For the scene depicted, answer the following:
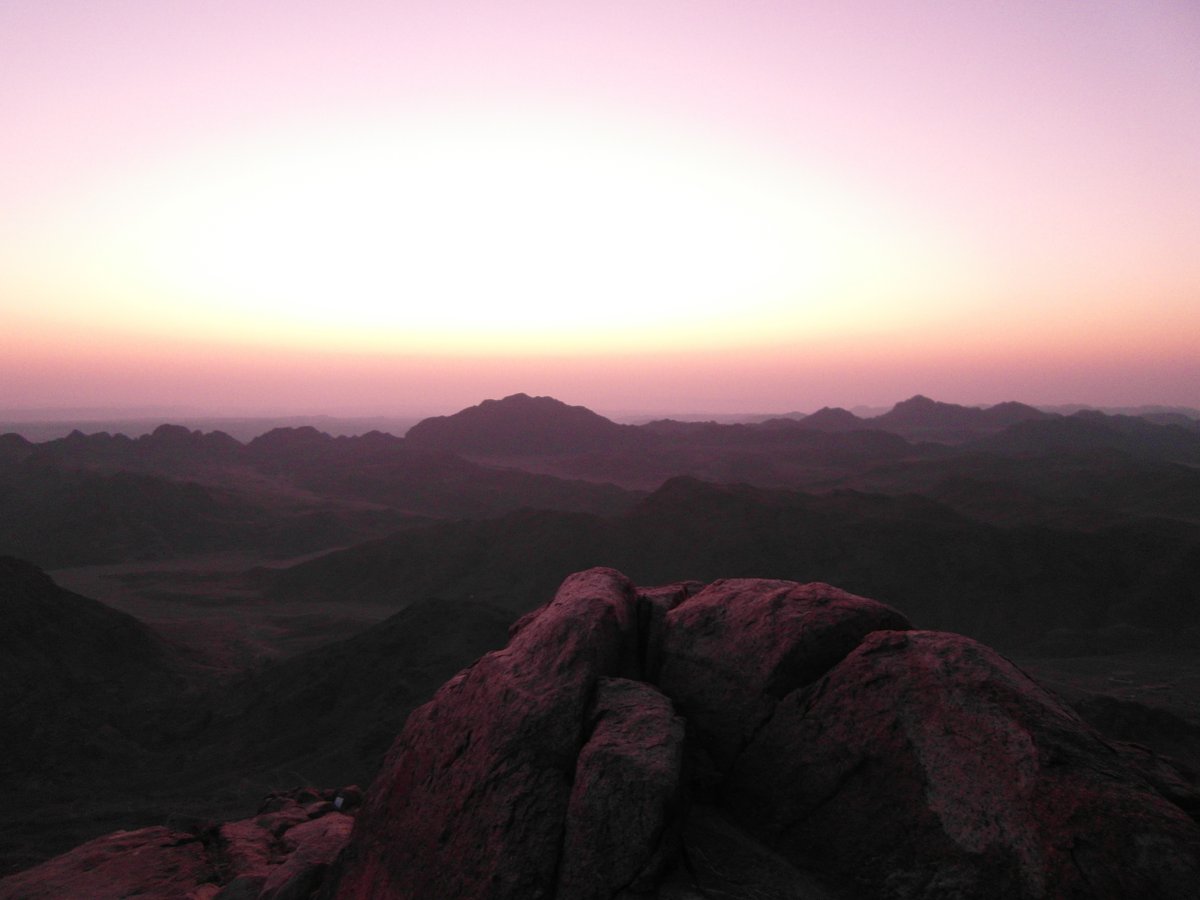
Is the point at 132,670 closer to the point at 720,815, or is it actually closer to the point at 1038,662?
the point at 720,815

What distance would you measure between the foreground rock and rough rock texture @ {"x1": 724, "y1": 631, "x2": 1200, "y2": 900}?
0.02 metres

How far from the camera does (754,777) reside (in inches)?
313

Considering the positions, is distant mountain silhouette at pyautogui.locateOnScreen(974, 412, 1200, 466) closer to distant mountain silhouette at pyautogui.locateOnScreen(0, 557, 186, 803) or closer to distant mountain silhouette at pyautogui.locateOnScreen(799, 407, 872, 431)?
distant mountain silhouette at pyautogui.locateOnScreen(799, 407, 872, 431)

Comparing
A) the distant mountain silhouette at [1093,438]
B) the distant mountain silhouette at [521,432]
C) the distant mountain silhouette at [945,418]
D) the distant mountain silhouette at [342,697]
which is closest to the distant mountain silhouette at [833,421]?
the distant mountain silhouette at [945,418]

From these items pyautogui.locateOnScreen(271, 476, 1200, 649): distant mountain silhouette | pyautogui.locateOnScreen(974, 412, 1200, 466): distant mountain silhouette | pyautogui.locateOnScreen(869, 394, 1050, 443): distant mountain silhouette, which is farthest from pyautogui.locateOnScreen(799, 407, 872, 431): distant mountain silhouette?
pyautogui.locateOnScreen(271, 476, 1200, 649): distant mountain silhouette

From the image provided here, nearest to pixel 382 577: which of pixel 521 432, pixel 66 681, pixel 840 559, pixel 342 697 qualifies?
pixel 66 681

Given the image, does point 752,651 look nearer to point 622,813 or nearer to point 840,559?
point 622,813

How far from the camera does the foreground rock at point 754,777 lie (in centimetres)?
607

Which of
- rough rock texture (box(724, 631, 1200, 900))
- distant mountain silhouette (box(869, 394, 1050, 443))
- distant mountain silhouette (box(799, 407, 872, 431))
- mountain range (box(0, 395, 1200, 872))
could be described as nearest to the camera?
rough rock texture (box(724, 631, 1200, 900))

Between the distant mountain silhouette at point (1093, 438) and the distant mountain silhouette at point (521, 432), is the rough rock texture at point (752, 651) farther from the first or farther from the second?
the distant mountain silhouette at point (1093, 438)

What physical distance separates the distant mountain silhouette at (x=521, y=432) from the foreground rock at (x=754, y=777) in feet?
407

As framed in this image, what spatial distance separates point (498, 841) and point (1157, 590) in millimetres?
43079

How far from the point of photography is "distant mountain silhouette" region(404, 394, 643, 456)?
448 feet

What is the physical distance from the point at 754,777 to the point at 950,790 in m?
2.10
